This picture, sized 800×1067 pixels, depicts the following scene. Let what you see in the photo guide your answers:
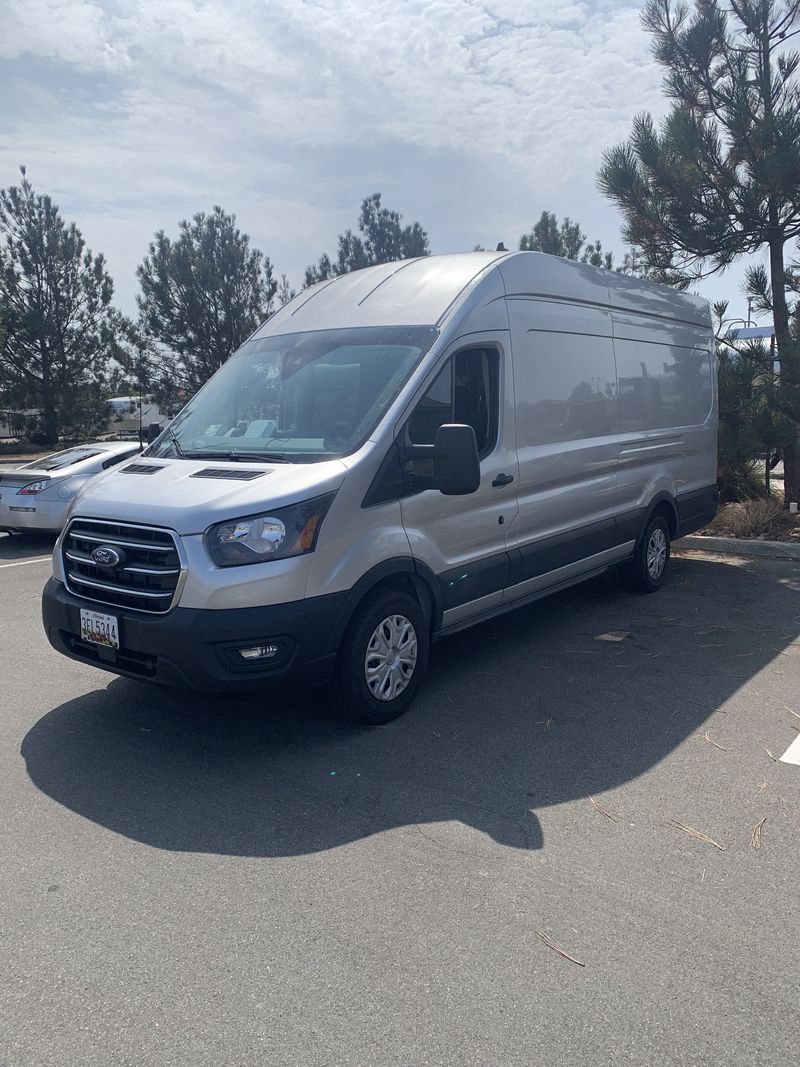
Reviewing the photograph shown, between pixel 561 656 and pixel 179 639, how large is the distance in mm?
2983

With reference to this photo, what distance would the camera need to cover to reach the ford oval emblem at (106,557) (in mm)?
4680

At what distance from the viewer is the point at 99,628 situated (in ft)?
15.5

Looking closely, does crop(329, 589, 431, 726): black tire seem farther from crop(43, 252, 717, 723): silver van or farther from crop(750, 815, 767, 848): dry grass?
crop(750, 815, 767, 848): dry grass

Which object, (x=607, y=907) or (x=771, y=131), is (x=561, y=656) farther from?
(x=771, y=131)

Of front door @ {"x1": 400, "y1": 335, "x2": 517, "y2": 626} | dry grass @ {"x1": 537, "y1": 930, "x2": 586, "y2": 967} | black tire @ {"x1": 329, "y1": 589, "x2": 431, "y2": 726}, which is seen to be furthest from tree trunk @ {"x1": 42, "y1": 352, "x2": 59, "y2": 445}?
dry grass @ {"x1": 537, "y1": 930, "x2": 586, "y2": 967}

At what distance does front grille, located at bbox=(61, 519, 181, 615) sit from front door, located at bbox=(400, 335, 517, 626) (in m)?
1.32

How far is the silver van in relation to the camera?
14.6ft

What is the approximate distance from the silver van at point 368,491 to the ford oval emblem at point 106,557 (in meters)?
0.01

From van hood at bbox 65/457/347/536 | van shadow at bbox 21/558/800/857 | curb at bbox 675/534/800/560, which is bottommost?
van shadow at bbox 21/558/800/857

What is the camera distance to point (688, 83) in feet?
34.6

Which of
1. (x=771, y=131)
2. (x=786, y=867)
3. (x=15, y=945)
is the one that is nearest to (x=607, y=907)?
(x=786, y=867)

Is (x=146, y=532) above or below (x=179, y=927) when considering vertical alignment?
above

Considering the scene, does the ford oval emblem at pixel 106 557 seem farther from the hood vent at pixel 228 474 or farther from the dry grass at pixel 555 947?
the dry grass at pixel 555 947

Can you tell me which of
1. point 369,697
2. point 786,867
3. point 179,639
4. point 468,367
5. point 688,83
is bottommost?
point 786,867
